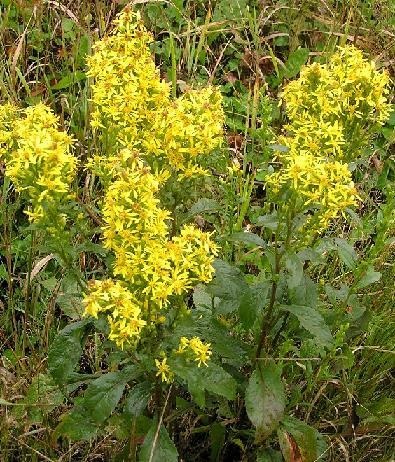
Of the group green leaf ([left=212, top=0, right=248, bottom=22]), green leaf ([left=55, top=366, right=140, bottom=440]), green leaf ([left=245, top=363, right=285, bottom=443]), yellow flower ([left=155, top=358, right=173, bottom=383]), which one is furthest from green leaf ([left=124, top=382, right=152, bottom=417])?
green leaf ([left=212, top=0, right=248, bottom=22])

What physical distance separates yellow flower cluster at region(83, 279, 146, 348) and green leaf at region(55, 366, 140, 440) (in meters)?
0.32

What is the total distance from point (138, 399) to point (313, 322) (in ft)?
2.04

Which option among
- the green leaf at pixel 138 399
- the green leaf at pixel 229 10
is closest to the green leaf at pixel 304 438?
the green leaf at pixel 138 399

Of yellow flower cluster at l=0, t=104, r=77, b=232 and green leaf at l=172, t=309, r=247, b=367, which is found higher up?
yellow flower cluster at l=0, t=104, r=77, b=232

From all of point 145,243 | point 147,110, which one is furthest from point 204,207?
point 145,243

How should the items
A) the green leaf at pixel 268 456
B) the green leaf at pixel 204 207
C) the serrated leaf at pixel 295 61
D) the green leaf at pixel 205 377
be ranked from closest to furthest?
1. the green leaf at pixel 205 377
2. the green leaf at pixel 204 207
3. the green leaf at pixel 268 456
4. the serrated leaf at pixel 295 61

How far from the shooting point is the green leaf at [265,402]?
224 cm

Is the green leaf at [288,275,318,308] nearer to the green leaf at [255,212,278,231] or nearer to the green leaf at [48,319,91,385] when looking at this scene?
the green leaf at [255,212,278,231]

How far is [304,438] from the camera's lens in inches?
93.9

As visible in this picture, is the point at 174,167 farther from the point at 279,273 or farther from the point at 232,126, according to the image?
the point at 232,126

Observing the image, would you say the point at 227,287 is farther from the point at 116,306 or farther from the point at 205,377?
the point at 116,306

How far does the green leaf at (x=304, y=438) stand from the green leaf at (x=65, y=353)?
0.80 metres

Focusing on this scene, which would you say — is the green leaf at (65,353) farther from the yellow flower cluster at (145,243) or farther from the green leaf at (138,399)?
the yellow flower cluster at (145,243)

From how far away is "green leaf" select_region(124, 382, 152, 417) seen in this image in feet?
7.18
